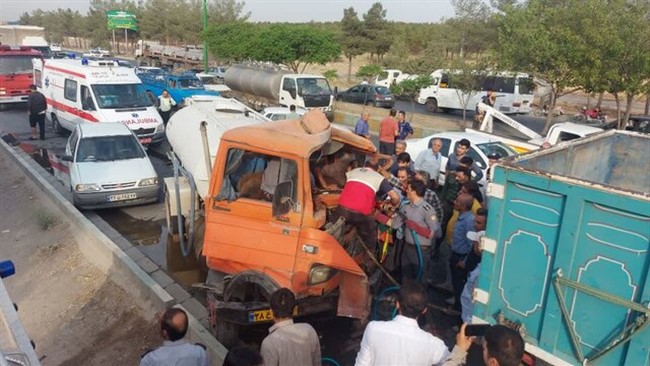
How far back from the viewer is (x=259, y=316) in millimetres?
5324

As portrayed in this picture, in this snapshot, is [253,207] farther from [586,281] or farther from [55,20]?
[55,20]

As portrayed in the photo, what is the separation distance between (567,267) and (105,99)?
14.3 meters

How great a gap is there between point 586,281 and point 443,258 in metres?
4.85

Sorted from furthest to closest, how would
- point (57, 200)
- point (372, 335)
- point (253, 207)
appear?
point (57, 200) → point (253, 207) → point (372, 335)

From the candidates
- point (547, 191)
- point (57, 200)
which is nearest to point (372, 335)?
point (547, 191)

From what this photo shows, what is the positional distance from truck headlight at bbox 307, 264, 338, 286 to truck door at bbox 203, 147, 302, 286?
8.5 inches

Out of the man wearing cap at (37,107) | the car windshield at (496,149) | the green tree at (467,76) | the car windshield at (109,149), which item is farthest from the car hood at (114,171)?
the green tree at (467,76)

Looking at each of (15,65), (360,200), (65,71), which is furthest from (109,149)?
(15,65)

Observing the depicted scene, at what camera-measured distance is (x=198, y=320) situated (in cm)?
616

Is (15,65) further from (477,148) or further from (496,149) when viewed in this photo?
(496,149)

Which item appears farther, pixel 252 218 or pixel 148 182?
pixel 148 182

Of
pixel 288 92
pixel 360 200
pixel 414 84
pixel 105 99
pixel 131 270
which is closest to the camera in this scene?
pixel 360 200

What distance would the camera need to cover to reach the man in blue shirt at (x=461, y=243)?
20.1ft

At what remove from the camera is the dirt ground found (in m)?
6.16
